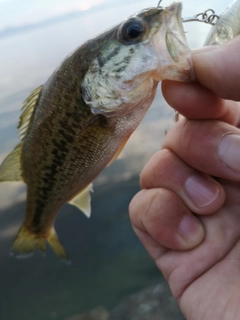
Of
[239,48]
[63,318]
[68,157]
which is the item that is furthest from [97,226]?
[239,48]

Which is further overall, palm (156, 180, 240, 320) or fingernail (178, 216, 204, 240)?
fingernail (178, 216, 204, 240)

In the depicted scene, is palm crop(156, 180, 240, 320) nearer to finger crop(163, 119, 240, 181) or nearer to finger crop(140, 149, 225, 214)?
finger crop(140, 149, 225, 214)

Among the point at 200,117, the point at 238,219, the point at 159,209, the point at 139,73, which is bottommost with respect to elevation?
the point at 238,219

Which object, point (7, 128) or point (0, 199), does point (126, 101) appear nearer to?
point (0, 199)

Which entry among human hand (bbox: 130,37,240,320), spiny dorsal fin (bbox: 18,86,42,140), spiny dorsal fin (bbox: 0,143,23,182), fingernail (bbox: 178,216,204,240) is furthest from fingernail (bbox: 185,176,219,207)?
spiny dorsal fin (bbox: 0,143,23,182)

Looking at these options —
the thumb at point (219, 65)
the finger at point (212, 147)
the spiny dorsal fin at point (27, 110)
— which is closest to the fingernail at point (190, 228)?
the finger at point (212, 147)

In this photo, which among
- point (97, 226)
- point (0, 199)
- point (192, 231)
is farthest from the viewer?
point (0, 199)
